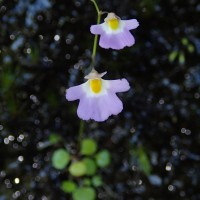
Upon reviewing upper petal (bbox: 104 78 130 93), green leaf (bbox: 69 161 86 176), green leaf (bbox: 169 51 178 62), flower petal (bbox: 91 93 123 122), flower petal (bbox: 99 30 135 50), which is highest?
flower petal (bbox: 99 30 135 50)

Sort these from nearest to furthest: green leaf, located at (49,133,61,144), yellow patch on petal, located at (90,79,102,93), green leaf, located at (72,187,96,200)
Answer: yellow patch on petal, located at (90,79,102,93)
green leaf, located at (72,187,96,200)
green leaf, located at (49,133,61,144)

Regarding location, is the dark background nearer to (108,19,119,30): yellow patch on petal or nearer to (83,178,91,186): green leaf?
(83,178,91,186): green leaf

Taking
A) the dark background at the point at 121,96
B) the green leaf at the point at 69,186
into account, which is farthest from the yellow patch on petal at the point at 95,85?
the green leaf at the point at 69,186

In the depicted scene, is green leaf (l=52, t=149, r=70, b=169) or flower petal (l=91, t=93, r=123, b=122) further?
green leaf (l=52, t=149, r=70, b=169)

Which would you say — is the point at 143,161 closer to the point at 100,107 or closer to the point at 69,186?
the point at 69,186

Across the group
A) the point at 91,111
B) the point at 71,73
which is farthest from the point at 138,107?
the point at 91,111

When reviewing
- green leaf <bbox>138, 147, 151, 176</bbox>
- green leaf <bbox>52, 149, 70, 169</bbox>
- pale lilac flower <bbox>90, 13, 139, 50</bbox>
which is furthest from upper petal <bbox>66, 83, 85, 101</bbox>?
green leaf <bbox>138, 147, 151, 176</bbox>

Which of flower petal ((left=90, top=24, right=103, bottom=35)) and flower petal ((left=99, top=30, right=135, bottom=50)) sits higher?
flower petal ((left=90, top=24, right=103, bottom=35))

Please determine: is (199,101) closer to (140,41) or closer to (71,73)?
(140,41)
